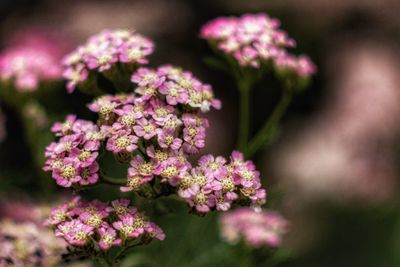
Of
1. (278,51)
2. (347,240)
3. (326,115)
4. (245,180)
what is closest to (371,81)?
(326,115)

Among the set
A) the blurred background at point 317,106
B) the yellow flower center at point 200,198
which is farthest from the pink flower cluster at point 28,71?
the blurred background at point 317,106

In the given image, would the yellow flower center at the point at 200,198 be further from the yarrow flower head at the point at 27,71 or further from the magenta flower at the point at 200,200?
the yarrow flower head at the point at 27,71

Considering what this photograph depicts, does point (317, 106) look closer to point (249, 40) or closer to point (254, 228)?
point (254, 228)

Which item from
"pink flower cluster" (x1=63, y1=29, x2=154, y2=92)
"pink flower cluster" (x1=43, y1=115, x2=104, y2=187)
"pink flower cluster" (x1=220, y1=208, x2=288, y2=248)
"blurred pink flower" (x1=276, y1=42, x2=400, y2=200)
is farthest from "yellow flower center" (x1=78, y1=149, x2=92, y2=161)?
"blurred pink flower" (x1=276, y1=42, x2=400, y2=200)

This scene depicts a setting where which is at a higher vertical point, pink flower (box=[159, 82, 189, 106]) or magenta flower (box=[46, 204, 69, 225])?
pink flower (box=[159, 82, 189, 106])

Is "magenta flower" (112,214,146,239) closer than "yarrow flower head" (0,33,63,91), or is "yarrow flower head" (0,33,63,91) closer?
"magenta flower" (112,214,146,239)

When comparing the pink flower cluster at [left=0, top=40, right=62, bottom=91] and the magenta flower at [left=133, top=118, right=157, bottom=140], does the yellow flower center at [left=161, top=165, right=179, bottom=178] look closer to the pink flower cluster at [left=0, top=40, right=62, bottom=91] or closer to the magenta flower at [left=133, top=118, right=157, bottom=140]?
the magenta flower at [left=133, top=118, right=157, bottom=140]

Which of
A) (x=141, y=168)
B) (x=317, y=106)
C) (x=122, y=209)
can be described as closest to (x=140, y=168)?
(x=141, y=168)
